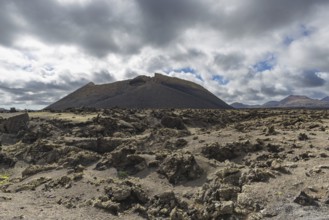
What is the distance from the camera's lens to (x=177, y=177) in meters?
31.0

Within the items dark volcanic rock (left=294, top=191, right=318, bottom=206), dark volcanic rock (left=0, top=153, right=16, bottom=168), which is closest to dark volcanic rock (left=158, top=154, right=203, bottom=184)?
dark volcanic rock (left=294, top=191, right=318, bottom=206)

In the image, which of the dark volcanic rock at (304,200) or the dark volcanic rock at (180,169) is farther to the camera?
the dark volcanic rock at (180,169)

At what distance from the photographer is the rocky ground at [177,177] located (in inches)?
930

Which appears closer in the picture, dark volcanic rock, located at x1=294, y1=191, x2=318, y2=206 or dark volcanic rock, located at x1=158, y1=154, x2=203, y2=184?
dark volcanic rock, located at x1=294, y1=191, x2=318, y2=206

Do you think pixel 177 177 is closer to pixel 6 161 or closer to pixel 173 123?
pixel 6 161

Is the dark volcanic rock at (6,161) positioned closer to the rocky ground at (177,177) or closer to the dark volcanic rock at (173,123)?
the rocky ground at (177,177)

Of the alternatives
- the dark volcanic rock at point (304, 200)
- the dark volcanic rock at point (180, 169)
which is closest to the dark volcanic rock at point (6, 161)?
the dark volcanic rock at point (180, 169)

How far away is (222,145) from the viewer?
124 feet

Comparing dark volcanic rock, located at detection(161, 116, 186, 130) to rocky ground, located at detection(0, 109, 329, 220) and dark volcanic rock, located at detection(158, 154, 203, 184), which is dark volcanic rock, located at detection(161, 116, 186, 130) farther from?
Result: dark volcanic rock, located at detection(158, 154, 203, 184)

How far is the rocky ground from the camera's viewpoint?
77.5 ft

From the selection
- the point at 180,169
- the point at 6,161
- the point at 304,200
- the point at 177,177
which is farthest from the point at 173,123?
the point at 304,200

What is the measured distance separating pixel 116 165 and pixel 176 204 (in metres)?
11.9

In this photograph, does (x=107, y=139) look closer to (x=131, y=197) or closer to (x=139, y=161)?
(x=139, y=161)

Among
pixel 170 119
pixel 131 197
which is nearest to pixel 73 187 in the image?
pixel 131 197
